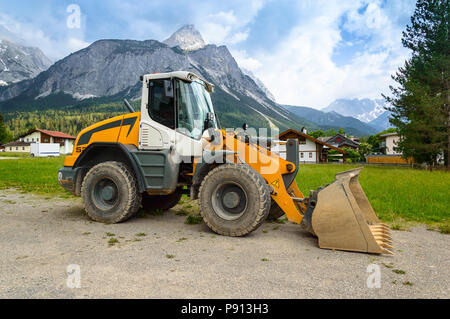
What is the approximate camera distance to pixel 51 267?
3.43 m

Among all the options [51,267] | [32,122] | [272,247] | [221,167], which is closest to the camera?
[51,267]

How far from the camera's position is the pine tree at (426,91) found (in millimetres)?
24781

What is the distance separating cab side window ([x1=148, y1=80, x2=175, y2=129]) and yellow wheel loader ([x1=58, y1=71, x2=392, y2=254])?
0.07 ft

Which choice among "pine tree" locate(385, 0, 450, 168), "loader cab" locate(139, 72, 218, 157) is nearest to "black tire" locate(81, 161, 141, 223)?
"loader cab" locate(139, 72, 218, 157)

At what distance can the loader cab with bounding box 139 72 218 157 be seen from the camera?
5.62 metres

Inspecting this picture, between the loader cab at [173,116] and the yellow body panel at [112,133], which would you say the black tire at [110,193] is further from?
the loader cab at [173,116]

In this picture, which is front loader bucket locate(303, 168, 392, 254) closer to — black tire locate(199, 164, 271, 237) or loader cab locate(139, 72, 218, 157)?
black tire locate(199, 164, 271, 237)

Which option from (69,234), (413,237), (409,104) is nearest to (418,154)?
(409,104)

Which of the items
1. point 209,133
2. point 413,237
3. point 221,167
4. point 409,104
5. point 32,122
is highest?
point 32,122

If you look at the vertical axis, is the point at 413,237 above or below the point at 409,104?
below

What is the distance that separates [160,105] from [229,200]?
244 centimetres
